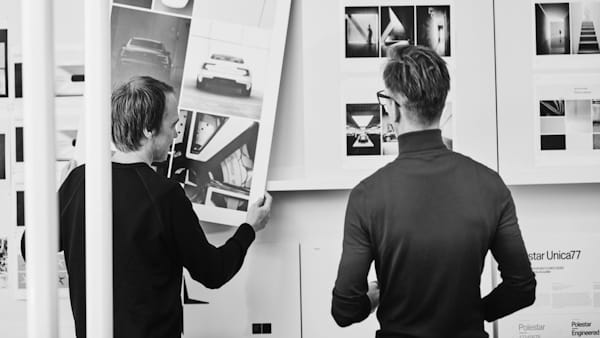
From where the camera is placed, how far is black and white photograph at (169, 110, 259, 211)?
176cm

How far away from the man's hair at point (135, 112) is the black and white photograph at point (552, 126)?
3.50ft

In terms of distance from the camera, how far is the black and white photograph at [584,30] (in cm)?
183

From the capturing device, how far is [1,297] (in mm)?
1864

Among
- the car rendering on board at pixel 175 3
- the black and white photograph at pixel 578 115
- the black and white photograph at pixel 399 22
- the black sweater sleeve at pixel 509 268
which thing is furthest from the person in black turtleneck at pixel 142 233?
the black and white photograph at pixel 578 115

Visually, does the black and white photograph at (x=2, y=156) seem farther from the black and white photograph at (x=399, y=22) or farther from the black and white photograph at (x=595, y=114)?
the black and white photograph at (x=595, y=114)

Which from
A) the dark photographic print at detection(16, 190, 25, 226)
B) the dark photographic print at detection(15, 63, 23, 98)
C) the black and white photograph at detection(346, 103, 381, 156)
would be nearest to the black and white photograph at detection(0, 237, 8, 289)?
the dark photographic print at detection(16, 190, 25, 226)

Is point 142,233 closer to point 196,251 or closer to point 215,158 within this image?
point 196,251

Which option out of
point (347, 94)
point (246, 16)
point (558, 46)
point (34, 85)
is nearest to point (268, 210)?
point (347, 94)

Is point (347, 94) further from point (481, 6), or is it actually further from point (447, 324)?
point (447, 324)

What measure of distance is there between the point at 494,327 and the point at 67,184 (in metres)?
1.22

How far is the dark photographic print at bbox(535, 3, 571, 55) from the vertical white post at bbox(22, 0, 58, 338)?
5.32 ft

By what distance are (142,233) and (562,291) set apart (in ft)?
3.98

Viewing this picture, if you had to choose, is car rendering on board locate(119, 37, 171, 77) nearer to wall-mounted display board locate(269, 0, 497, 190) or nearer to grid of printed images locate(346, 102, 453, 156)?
wall-mounted display board locate(269, 0, 497, 190)

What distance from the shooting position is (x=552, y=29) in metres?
1.83
